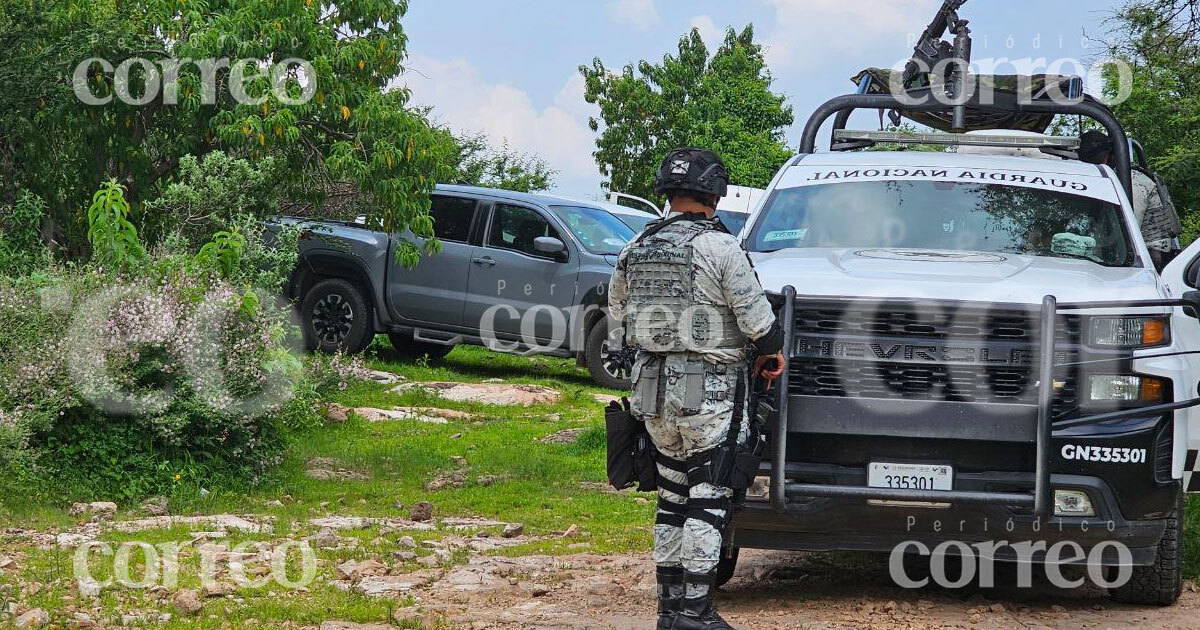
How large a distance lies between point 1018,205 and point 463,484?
14.0 feet

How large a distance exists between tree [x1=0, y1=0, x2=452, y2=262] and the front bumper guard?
641 centimetres

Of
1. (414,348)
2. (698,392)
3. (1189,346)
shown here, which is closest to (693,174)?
(698,392)

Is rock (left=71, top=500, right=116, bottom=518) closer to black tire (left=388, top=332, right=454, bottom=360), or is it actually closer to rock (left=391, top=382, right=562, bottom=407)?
rock (left=391, top=382, right=562, bottom=407)

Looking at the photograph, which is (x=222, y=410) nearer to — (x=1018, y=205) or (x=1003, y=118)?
(x=1018, y=205)

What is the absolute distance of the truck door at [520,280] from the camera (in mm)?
13836

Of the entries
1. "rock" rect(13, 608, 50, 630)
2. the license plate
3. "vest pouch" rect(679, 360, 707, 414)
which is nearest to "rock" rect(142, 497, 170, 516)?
"rock" rect(13, 608, 50, 630)

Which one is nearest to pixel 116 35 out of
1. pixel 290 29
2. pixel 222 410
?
pixel 290 29

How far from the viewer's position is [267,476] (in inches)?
351

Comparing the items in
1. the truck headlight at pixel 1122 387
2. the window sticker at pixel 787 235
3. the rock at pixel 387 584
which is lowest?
the rock at pixel 387 584

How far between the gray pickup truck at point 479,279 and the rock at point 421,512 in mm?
5376

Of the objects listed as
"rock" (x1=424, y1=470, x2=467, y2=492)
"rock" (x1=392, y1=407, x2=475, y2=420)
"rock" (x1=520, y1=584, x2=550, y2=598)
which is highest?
"rock" (x1=392, y1=407, x2=475, y2=420)

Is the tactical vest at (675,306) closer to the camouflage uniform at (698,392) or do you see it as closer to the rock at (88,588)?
the camouflage uniform at (698,392)

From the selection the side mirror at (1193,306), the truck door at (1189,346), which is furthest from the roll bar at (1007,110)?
the side mirror at (1193,306)

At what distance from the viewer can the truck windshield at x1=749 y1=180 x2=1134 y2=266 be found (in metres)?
6.81
